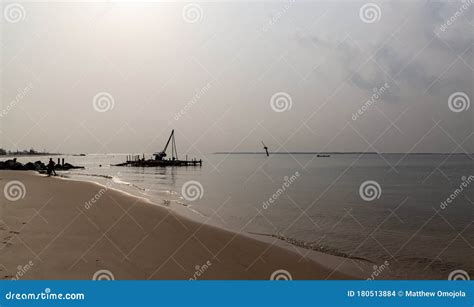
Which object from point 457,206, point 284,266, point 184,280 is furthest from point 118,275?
point 457,206

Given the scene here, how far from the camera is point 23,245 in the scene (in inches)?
326

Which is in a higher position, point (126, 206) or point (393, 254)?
point (126, 206)

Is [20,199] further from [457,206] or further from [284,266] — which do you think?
[457,206]

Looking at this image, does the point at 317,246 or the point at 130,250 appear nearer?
the point at 130,250

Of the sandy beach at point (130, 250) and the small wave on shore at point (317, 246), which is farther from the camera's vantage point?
the small wave on shore at point (317, 246)

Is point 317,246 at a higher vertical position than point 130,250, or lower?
lower

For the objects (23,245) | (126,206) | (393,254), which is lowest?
(393,254)

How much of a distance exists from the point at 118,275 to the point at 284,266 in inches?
173

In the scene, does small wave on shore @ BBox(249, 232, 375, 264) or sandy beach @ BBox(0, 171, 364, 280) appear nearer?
sandy beach @ BBox(0, 171, 364, 280)

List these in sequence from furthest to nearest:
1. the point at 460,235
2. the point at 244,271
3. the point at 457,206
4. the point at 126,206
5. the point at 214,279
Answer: the point at 457,206 → the point at 126,206 → the point at 460,235 → the point at 244,271 → the point at 214,279

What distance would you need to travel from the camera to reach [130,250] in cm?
905

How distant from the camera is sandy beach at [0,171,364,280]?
7486 millimetres

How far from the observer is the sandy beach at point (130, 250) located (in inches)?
295

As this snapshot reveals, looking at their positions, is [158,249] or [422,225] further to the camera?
[422,225]
